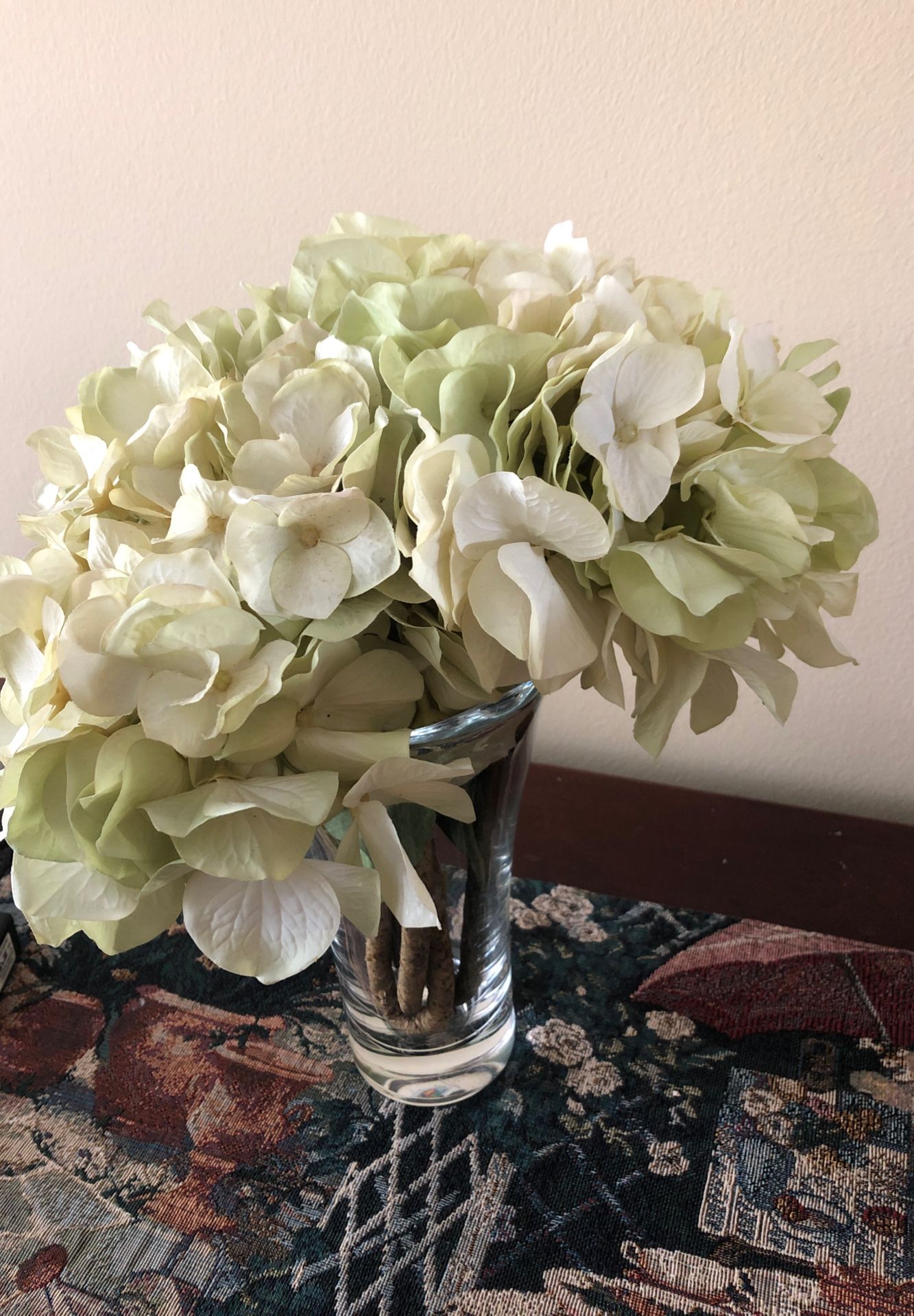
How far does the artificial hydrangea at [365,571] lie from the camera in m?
0.24

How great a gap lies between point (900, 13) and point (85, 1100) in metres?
0.60

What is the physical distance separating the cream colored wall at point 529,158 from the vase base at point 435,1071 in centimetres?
29

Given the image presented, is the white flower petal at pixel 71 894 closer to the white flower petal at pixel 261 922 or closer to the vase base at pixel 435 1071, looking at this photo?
the white flower petal at pixel 261 922

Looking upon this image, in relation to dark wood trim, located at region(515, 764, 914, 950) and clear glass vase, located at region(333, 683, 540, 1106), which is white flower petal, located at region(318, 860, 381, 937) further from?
dark wood trim, located at region(515, 764, 914, 950)

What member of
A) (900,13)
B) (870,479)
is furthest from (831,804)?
(900,13)

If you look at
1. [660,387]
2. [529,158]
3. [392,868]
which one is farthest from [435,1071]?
[529,158]

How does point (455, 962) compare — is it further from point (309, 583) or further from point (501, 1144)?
point (309, 583)

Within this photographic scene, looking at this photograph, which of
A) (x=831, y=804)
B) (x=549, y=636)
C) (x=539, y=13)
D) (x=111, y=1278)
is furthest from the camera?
(x=831, y=804)

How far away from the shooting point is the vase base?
16.2 inches

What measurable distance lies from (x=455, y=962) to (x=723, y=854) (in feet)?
0.75

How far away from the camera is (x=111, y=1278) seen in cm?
36

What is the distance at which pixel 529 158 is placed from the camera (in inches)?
20.0

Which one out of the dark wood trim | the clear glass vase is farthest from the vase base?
the dark wood trim

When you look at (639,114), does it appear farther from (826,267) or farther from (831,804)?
(831,804)
